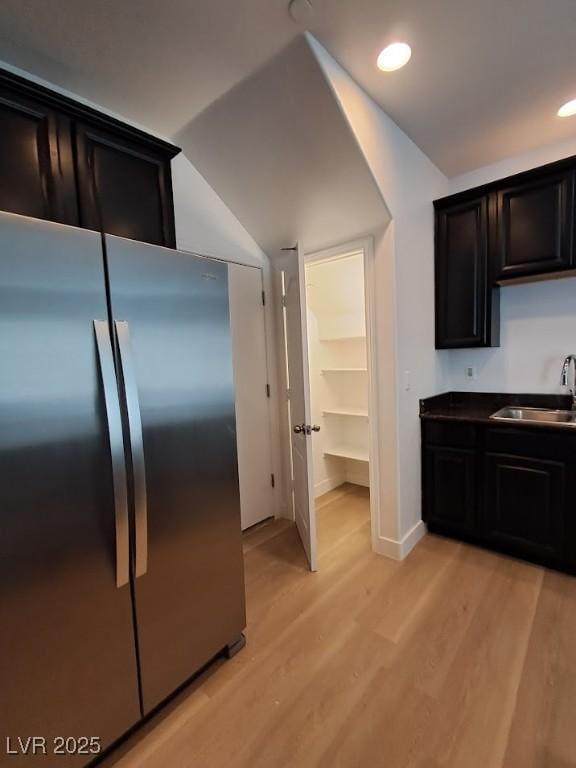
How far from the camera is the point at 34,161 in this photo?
1.42 metres

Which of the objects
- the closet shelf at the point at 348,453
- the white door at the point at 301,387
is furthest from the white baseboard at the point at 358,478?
the white door at the point at 301,387

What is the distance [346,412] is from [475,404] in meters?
1.12

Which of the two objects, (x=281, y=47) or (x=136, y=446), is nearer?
(x=136, y=446)

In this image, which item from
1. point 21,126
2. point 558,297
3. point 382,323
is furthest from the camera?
point 558,297

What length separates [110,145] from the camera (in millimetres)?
1625

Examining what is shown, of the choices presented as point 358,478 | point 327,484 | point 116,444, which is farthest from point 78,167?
point 358,478

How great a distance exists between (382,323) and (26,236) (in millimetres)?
1880

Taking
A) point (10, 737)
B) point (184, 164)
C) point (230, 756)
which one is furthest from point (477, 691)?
point (184, 164)

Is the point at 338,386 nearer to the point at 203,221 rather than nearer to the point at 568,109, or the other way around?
the point at 203,221

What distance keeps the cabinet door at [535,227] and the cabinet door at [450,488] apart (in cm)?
132

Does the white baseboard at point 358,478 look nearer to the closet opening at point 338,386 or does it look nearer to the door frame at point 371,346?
the closet opening at point 338,386

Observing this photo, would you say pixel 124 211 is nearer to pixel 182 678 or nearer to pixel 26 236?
pixel 26 236

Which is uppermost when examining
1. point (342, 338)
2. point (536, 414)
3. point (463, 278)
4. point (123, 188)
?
point (123, 188)

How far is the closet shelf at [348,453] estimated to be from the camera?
10.8 feet
